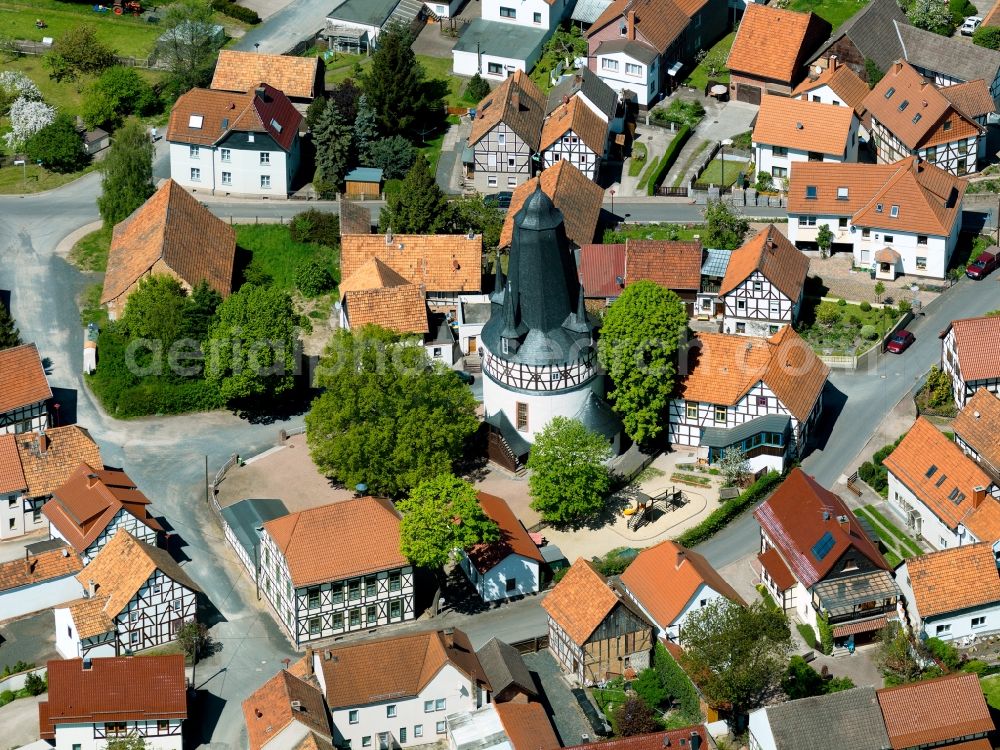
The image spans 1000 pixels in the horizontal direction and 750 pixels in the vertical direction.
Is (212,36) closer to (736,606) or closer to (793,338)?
(793,338)

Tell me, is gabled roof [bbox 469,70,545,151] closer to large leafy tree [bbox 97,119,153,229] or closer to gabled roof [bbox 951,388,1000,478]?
large leafy tree [bbox 97,119,153,229]

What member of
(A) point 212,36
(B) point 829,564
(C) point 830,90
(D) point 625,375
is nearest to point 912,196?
(C) point 830,90

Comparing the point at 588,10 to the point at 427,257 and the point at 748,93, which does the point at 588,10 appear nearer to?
the point at 748,93

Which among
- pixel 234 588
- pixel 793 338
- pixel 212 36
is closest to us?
pixel 234 588

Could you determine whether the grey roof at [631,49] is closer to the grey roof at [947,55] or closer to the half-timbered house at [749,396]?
the grey roof at [947,55]

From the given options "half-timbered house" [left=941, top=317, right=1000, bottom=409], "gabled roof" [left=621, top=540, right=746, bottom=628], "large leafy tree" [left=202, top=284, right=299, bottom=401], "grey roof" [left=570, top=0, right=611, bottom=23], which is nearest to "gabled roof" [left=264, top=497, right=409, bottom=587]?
"gabled roof" [left=621, top=540, right=746, bottom=628]

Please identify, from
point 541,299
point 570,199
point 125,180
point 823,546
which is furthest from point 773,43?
point 823,546
